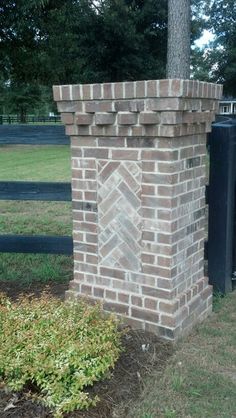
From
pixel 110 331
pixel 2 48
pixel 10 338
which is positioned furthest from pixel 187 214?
pixel 2 48

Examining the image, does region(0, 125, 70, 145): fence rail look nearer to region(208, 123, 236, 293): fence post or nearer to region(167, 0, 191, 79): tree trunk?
region(208, 123, 236, 293): fence post

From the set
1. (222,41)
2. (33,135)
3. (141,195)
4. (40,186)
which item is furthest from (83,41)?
(141,195)

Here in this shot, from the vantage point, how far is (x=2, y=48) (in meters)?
16.3

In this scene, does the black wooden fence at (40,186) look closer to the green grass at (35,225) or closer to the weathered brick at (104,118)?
the green grass at (35,225)

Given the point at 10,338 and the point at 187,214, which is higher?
the point at 187,214

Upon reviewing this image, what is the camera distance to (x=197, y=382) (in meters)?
2.78

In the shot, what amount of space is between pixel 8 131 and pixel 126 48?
1700 centimetres

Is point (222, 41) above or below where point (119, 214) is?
above

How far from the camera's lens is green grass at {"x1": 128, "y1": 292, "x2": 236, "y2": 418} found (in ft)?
8.26

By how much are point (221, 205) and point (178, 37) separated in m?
7.72

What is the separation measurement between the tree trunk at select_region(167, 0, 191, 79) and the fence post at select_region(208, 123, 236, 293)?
7360 mm

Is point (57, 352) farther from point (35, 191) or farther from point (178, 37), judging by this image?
point (178, 37)

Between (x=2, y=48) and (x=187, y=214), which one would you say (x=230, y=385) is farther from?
(x=2, y=48)

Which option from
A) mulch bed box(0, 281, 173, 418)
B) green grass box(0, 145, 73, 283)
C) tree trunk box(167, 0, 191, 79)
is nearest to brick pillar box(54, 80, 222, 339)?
mulch bed box(0, 281, 173, 418)
